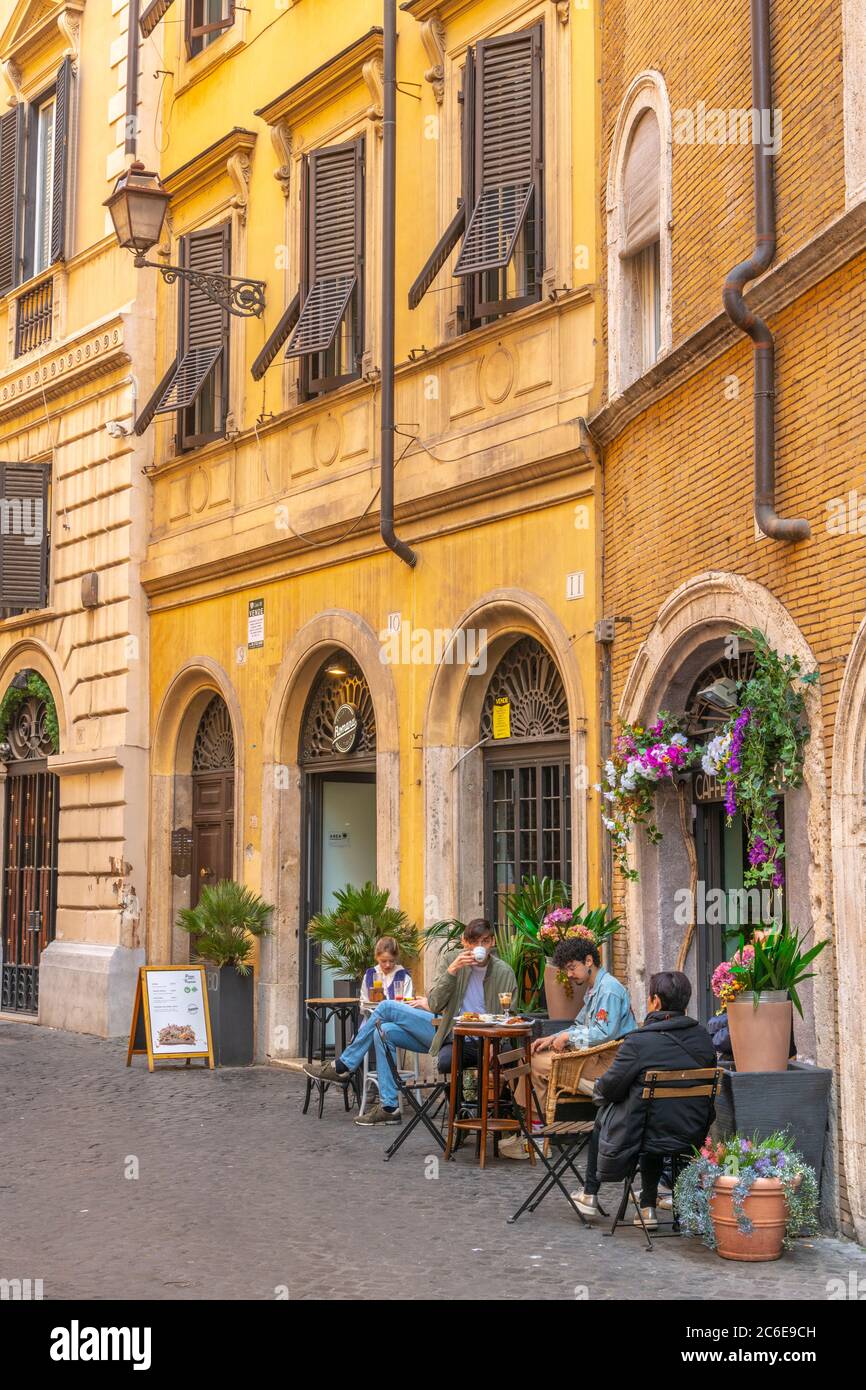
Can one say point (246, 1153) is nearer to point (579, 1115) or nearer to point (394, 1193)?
point (394, 1193)

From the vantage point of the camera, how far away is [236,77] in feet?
56.1

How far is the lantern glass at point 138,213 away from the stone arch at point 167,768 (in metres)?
4.05

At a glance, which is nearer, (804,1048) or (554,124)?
(804,1048)

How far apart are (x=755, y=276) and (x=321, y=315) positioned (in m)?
6.21

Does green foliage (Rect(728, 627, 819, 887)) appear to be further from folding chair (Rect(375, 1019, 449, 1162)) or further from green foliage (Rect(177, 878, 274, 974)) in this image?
green foliage (Rect(177, 878, 274, 974))

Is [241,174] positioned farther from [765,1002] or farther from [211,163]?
[765,1002]

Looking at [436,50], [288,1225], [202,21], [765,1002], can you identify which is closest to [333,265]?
[436,50]

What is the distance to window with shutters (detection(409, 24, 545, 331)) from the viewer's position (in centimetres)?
1268

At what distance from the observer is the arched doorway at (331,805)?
50.5ft

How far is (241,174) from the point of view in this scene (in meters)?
16.8

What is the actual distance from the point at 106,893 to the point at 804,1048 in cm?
1061

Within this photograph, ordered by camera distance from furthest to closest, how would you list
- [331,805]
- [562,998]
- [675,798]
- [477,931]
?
1. [331,805]
2. [477,931]
3. [675,798]
4. [562,998]

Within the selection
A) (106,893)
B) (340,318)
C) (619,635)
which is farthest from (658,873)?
(106,893)

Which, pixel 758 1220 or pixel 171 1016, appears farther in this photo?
pixel 171 1016
